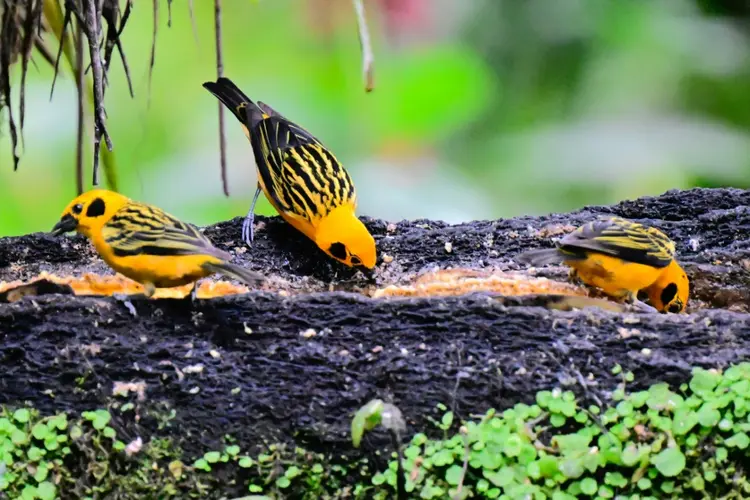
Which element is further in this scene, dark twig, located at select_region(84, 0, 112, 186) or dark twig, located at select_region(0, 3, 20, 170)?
dark twig, located at select_region(0, 3, 20, 170)

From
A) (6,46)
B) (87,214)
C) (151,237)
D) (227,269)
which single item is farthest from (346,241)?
(6,46)

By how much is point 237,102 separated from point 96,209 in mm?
1725

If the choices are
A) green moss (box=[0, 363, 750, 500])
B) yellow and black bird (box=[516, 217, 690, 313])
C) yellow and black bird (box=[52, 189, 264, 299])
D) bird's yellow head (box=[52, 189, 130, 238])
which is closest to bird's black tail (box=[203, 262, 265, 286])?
yellow and black bird (box=[52, 189, 264, 299])

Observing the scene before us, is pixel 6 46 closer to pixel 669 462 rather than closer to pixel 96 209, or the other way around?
pixel 96 209

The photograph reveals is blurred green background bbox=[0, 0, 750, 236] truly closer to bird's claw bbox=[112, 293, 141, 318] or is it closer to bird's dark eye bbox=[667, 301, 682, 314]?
bird's dark eye bbox=[667, 301, 682, 314]

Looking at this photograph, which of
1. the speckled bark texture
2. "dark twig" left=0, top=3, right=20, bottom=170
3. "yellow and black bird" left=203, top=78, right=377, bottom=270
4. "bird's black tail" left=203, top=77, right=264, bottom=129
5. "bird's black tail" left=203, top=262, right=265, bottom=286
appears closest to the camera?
the speckled bark texture

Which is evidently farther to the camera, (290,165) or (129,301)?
(290,165)

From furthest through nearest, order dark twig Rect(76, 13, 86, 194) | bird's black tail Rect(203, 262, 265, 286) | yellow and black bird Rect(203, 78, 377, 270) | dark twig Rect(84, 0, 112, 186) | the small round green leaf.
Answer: yellow and black bird Rect(203, 78, 377, 270), dark twig Rect(76, 13, 86, 194), dark twig Rect(84, 0, 112, 186), bird's black tail Rect(203, 262, 265, 286), the small round green leaf

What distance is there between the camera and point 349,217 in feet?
11.6

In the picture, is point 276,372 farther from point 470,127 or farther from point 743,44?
point 743,44

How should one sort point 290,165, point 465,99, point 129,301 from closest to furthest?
point 129,301
point 290,165
point 465,99

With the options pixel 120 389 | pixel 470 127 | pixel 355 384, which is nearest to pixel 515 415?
pixel 355 384

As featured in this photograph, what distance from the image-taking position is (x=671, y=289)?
2949 millimetres

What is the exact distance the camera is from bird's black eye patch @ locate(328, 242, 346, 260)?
3.36 metres
